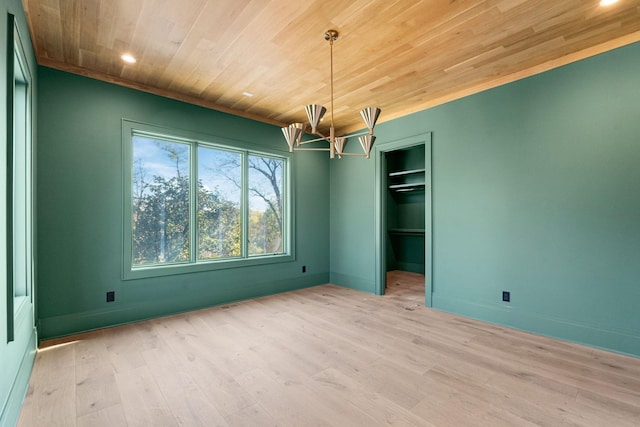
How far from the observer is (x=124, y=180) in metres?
3.35

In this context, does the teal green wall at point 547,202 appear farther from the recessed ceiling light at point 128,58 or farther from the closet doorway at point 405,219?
the recessed ceiling light at point 128,58

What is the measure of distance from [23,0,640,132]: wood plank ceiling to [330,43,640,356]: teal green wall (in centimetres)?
33

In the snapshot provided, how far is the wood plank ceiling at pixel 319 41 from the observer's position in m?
2.19

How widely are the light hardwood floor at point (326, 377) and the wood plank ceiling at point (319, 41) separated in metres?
2.79

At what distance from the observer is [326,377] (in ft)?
7.27

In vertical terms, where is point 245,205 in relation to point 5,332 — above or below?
above

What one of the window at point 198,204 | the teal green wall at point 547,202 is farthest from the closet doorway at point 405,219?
the window at point 198,204

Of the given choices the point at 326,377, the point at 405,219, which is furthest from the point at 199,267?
the point at 405,219

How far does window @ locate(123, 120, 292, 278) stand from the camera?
11.5 ft

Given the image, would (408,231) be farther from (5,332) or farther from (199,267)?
(5,332)

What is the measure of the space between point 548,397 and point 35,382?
3651mm

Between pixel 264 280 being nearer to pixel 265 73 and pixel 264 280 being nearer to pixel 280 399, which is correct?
pixel 280 399

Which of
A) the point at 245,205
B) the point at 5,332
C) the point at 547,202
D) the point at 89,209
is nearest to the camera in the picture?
the point at 5,332

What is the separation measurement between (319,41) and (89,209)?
2.97m
